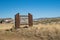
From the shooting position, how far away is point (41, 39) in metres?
14.0

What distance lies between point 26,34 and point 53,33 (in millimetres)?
2385

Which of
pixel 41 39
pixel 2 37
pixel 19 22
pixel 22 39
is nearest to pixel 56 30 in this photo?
pixel 41 39

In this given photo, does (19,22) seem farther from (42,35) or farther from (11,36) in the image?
(42,35)

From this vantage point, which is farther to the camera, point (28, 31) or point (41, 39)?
point (28, 31)

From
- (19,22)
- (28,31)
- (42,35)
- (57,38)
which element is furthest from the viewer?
(19,22)

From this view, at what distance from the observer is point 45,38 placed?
13.9 meters

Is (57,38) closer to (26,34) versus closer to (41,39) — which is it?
(41,39)

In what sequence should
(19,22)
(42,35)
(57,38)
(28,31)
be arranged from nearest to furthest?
(57,38) < (42,35) < (28,31) < (19,22)

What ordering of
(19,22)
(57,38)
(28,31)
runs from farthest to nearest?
(19,22), (28,31), (57,38)

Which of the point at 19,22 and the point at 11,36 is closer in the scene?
the point at 11,36

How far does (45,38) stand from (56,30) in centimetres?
147

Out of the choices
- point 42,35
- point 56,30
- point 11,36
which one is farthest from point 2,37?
point 56,30

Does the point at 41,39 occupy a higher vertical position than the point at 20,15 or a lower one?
lower

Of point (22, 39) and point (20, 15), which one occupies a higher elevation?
point (20, 15)
